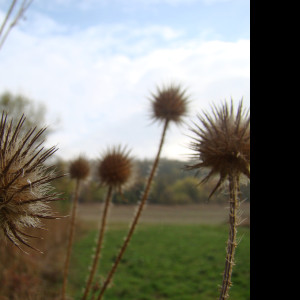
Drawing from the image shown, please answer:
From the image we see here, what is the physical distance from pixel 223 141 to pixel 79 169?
246 cm

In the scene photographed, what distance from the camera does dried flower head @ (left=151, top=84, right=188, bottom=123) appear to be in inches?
121

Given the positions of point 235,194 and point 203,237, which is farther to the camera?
point 203,237

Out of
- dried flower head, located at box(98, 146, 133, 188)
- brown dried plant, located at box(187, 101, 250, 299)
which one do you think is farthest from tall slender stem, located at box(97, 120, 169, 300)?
brown dried plant, located at box(187, 101, 250, 299)

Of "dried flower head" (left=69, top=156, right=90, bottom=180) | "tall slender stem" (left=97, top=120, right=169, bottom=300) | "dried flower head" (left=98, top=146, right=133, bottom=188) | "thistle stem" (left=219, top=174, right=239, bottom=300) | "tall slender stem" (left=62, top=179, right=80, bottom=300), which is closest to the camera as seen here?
"thistle stem" (left=219, top=174, right=239, bottom=300)

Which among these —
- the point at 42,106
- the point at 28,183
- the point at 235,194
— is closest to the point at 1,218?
the point at 28,183

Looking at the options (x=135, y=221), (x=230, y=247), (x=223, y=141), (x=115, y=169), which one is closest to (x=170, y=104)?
(x=115, y=169)

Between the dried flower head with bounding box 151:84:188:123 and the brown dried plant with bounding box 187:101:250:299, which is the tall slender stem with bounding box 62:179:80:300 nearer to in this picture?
the dried flower head with bounding box 151:84:188:123

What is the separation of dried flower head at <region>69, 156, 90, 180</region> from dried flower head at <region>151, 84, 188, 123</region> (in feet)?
3.50

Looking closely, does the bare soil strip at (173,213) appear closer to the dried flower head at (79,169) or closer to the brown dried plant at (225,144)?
the brown dried plant at (225,144)

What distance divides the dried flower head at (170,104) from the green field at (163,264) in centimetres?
467

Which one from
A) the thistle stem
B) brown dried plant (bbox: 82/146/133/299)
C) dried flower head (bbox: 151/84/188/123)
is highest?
dried flower head (bbox: 151/84/188/123)
